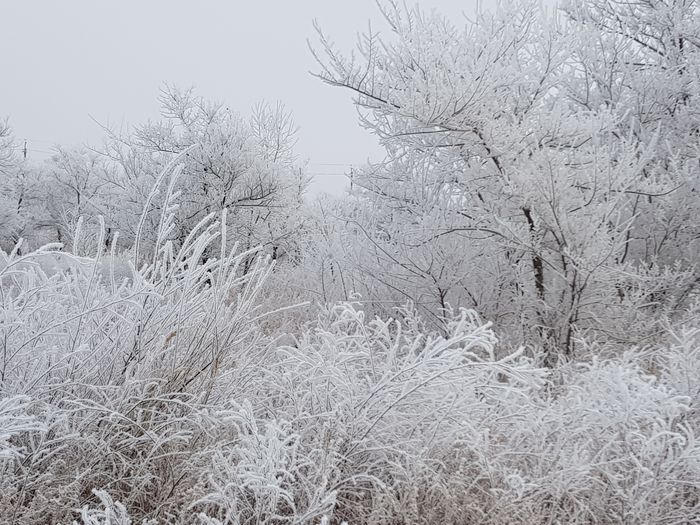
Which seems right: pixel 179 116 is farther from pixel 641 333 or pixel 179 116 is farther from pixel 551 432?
pixel 551 432

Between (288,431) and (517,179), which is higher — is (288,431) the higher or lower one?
the lower one

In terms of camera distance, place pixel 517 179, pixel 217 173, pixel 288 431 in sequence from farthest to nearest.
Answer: pixel 217 173, pixel 517 179, pixel 288 431

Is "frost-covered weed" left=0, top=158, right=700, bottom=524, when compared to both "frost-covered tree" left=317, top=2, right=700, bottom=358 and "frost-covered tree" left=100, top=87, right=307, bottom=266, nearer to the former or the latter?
"frost-covered tree" left=317, top=2, right=700, bottom=358

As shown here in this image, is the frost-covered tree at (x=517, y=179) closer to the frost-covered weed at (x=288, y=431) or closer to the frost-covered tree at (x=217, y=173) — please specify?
the frost-covered weed at (x=288, y=431)

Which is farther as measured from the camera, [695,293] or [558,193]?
[695,293]

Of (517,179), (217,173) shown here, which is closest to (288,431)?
(517,179)

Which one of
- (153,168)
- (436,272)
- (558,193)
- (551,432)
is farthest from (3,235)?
(551,432)

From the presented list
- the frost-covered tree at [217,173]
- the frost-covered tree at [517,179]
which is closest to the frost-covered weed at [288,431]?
the frost-covered tree at [517,179]

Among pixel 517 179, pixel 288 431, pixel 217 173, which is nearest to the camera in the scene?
pixel 288 431

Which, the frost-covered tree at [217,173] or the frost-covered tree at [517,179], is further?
the frost-covered tree at [217,173]

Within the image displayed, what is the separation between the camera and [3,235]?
1862 cm

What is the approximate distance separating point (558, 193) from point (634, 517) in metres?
2.99

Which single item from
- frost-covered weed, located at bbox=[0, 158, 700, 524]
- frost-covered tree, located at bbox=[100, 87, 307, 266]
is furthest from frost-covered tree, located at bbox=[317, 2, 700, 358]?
frost-covered tree, located at bbox=[100, 87, 307, 266]

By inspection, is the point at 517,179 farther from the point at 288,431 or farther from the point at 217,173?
the point at 217,173
